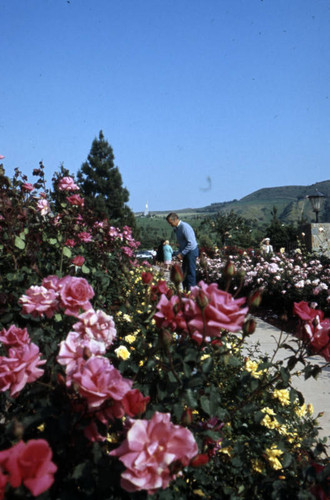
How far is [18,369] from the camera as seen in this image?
866 millimetres

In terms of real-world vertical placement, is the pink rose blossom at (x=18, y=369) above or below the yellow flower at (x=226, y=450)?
above

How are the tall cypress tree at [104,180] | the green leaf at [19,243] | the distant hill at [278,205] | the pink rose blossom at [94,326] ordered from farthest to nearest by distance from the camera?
the distant hill at [278,205]
the tall cypress tree at [104,180]
the green leaf at [19,243]
the pink rose blossom at [94,326]

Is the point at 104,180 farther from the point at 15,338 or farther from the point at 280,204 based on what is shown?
the point at 280,204

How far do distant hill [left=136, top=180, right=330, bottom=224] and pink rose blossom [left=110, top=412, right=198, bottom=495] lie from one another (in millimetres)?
109609

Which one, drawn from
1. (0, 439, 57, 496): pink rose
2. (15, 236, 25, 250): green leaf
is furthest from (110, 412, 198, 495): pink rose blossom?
(15, 236, 25, 250): green leaf

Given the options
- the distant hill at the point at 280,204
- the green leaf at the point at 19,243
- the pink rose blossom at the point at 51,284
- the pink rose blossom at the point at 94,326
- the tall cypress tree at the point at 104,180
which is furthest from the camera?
the distant hill at the point at 280,204

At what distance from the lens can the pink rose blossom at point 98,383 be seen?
0.80 metres

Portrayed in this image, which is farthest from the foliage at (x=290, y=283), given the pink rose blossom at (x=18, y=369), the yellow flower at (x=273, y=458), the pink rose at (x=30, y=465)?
the pink rose at (x=30, y=465)

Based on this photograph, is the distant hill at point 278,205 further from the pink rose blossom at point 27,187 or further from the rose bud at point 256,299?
the rose bud at point 256,299

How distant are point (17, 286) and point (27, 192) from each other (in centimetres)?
111

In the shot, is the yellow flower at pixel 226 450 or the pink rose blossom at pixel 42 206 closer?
the yellow flower at pixel 226 450

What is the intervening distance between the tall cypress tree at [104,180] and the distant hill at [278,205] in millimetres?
75827

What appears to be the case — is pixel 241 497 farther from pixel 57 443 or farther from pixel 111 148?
pixel 111 148

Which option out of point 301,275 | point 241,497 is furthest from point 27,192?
point 301,275
